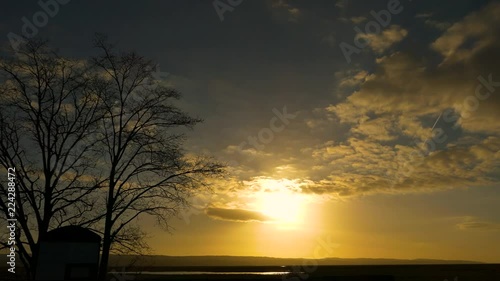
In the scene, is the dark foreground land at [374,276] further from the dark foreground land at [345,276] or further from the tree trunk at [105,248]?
the tree trunk at [105,248]

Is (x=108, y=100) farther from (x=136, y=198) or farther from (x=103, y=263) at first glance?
(x=103, y=263)

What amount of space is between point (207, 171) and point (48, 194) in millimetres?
6457

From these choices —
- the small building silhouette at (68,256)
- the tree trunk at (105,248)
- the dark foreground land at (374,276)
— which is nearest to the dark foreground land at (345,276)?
the dark foreground land at (374,276)

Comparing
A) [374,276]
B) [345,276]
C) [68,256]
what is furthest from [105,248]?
[374,276]

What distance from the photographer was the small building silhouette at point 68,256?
8.88 m

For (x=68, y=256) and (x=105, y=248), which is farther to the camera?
(x=105, y=248)

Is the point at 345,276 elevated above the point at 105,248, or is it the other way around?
the point at 105,248

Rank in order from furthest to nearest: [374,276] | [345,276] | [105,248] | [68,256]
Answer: [345,276]
[374,276]
[105,248]
[68,256]

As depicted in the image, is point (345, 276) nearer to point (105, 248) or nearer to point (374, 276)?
point (374, 276)

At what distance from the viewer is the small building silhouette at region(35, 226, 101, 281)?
888 cm

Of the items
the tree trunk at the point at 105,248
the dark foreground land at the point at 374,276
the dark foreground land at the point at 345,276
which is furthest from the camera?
the dark foreground land at the point at 374,276

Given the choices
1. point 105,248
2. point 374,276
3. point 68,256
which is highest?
point 105,248

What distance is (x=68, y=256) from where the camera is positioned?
902 cm

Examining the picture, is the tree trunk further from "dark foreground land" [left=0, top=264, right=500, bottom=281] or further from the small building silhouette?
the small building silhouette
